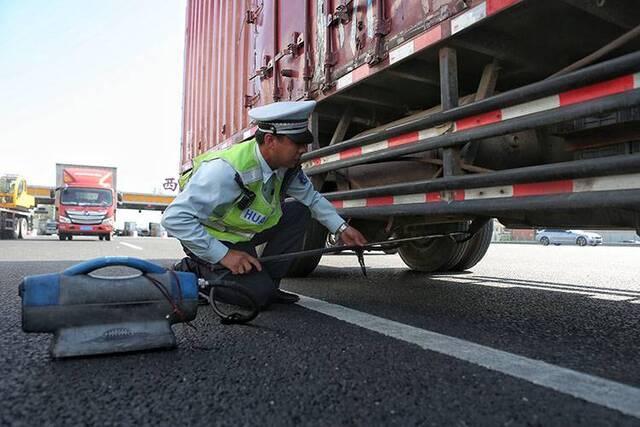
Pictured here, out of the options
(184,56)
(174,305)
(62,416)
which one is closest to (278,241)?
(174,305)

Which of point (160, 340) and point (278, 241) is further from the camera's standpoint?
point (278, 241)

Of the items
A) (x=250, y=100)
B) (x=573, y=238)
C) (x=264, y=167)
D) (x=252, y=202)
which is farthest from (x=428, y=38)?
(x=573, y=238)

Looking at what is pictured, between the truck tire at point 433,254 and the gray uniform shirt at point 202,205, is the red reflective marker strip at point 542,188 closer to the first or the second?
the gray uniform shirt at point 202,205

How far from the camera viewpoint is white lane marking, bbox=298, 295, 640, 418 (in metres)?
1.28

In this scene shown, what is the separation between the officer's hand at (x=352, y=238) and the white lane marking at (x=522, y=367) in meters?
0.46

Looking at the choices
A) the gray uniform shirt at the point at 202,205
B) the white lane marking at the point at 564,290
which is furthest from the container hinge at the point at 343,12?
the white lane marking at the point at 564,290

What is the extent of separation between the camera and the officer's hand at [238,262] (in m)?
2.13

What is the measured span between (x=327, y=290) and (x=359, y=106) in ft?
4.75

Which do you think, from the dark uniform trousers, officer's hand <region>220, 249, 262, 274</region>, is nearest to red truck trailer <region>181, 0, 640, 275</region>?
the dark uniform trousers

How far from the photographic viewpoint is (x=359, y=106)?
11.7 feet

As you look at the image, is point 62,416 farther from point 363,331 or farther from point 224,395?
point 363,331

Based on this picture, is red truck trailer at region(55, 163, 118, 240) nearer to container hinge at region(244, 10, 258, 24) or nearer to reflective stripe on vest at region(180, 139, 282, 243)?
container hinge at region(244, 10, 258, 24)

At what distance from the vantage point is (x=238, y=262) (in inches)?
84.4

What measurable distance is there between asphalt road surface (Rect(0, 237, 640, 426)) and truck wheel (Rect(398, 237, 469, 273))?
1.86 meters
